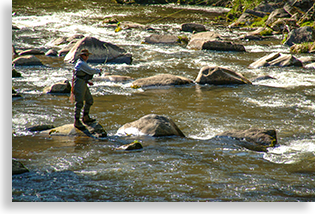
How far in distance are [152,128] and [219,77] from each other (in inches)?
229

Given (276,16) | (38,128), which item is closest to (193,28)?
(276,16)

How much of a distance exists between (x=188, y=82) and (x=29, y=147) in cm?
734

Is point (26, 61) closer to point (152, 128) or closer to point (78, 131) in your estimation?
point (78, 131)

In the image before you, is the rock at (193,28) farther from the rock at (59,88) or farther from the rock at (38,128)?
the rock at (38,128)

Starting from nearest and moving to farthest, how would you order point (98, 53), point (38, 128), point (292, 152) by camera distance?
1. point (292, 152)
2. point (38, 128)
3. point (98, 53)

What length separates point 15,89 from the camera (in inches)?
430

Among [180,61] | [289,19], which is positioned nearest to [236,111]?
[180,61]

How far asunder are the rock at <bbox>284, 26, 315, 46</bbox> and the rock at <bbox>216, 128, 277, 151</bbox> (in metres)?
13.9

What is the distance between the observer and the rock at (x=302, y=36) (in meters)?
18.3

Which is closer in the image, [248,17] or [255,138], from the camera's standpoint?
[255,138]

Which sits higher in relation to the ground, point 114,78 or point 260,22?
point 260,22

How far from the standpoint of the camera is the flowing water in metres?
4.42

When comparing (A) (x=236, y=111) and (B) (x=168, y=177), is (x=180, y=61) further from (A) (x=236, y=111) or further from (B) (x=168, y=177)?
(B) (x=168, y=177)

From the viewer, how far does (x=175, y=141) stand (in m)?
6.64
